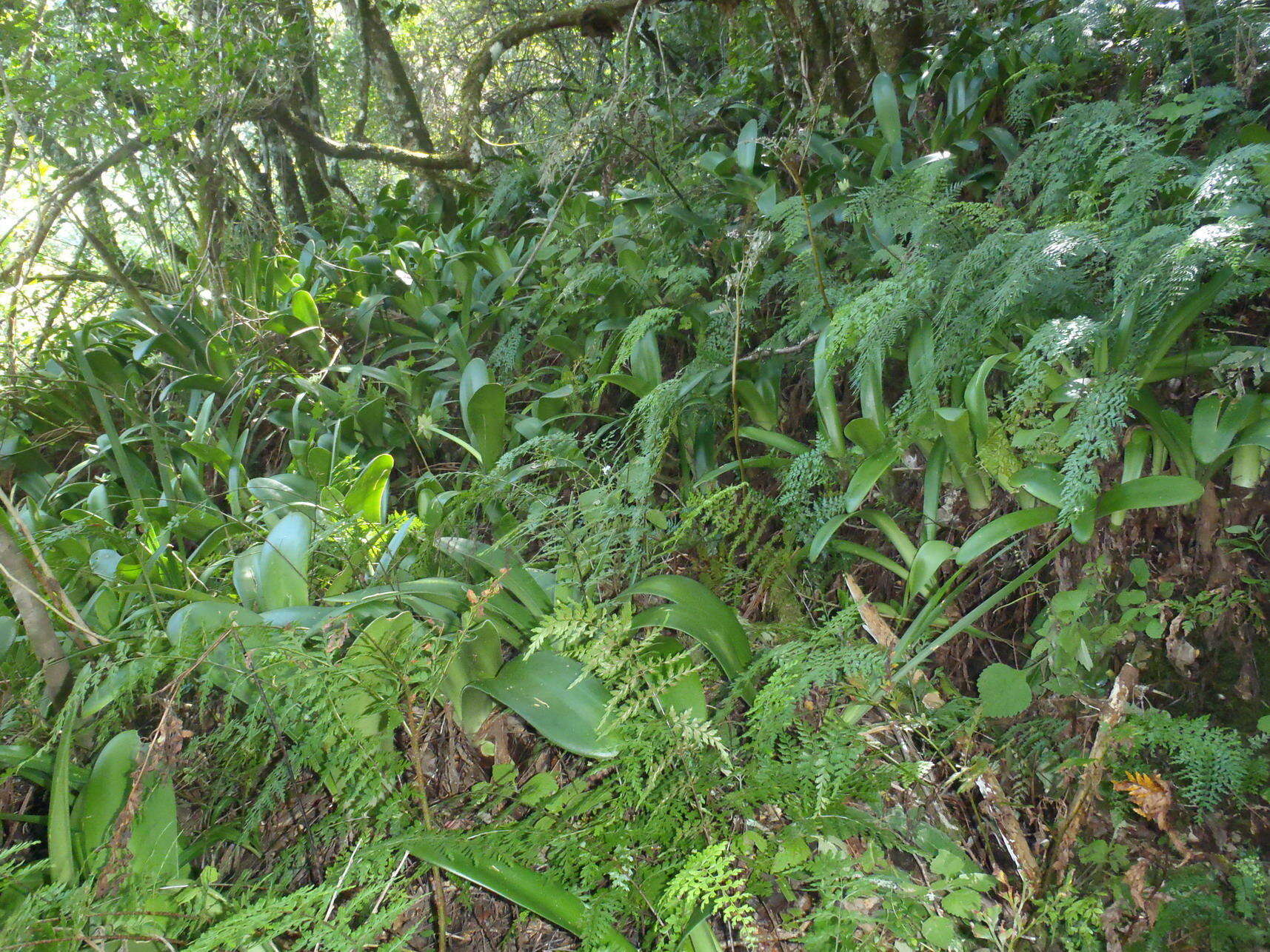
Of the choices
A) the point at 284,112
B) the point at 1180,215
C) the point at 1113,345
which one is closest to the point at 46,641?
the point at 1113,345

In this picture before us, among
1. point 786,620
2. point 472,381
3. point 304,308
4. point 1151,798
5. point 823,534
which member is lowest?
point 1151,798

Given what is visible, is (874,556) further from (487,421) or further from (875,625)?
(487,421)

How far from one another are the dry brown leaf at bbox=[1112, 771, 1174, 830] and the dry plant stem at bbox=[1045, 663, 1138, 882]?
54mm

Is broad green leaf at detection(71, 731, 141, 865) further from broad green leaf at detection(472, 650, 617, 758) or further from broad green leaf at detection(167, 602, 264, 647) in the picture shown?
broad green leaf at detection(472, 650, 617, 758)

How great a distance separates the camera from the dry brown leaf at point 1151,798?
3.79ft

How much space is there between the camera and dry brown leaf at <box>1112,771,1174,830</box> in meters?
1.16

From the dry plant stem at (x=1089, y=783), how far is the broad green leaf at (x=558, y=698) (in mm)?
641

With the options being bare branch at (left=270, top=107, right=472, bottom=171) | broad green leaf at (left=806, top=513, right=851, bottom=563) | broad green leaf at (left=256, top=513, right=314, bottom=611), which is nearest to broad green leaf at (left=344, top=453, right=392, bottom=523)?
broad green leaf at (left=256, top=513, right=314, bottom=611)

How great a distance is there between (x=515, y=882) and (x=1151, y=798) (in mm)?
918

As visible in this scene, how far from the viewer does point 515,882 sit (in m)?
0.99

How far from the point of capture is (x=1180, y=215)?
1582mm

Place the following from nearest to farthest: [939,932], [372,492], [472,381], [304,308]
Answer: [939,932]
[372,492]
[472,381]
[304,308]

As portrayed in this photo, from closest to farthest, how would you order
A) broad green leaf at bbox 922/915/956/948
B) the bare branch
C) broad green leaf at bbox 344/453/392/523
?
broad green leaf at bbox 922/915/956/948 → broad green leaf at bbox 344/453/392/523 → the bare branch

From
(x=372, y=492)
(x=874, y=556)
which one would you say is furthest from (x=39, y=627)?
(x=874, y=556)
